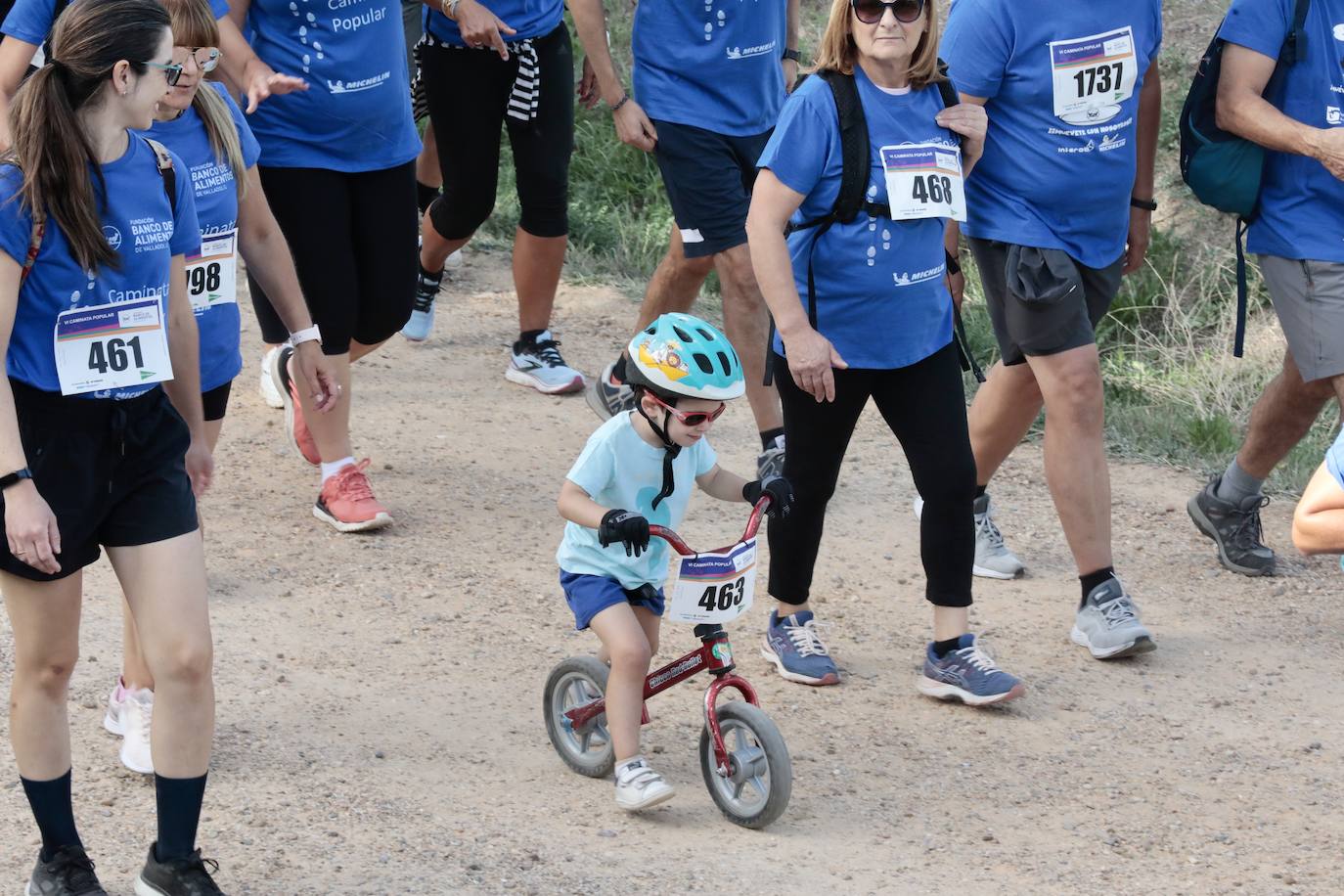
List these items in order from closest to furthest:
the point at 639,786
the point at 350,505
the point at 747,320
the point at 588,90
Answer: the point at 639,786 < the point at 350,505 < the point at 747,320 < the point at 588,90

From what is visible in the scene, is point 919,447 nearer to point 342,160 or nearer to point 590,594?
point 590,594

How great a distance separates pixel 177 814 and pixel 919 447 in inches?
86.2

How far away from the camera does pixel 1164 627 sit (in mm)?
5645

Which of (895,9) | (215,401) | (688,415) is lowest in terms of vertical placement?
(215,401)

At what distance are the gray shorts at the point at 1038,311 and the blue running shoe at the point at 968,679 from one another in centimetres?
90

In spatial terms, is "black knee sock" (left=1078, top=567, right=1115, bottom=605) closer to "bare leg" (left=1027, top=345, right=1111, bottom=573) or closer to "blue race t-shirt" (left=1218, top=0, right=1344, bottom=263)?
"bare leg" (left=1027, top=345, right=1111, bottom=573)

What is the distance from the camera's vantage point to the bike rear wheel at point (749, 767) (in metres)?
4.12

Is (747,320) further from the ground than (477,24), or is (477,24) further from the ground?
(477,24)

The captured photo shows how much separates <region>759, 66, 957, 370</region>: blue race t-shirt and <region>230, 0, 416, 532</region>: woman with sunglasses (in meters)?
1.63

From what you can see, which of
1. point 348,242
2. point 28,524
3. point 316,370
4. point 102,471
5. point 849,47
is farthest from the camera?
point 348,242

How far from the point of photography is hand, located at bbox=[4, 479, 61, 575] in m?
3.23

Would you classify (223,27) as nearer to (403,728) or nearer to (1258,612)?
(403,728)

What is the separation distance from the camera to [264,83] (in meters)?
5.07

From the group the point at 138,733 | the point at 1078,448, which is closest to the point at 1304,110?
the point at 1078,448
